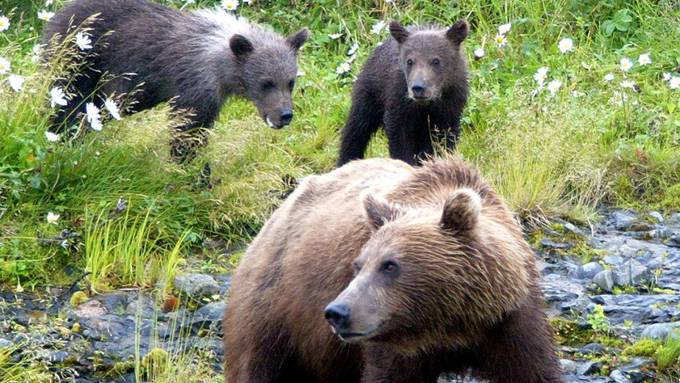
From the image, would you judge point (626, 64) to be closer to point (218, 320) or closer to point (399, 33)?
point (399, 33)

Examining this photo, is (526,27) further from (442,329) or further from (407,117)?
(442,329)

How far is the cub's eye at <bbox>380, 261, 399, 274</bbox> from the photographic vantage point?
437cm

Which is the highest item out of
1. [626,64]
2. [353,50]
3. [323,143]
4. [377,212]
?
[377,212]

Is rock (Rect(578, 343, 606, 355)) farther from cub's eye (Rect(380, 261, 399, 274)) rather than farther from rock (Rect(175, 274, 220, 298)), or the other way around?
cub's eye (Rect(380, 261, 399, 274))

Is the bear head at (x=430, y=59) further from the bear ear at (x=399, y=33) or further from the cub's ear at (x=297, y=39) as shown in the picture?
the cub's ear at (x=297, y=39)

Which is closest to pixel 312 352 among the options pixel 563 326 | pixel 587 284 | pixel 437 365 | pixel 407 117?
pixel 437 365

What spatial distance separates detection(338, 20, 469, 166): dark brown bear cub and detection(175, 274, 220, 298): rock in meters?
2.49

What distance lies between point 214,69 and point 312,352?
497cm

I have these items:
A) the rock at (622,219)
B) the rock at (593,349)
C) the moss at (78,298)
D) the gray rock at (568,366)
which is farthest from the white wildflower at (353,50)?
the gray rock at (568,366)

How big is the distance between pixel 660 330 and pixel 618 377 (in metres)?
0.48

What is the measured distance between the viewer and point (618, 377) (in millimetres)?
5930

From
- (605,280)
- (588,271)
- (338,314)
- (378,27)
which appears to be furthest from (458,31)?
(338,314)

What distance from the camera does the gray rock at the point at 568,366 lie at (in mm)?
6074

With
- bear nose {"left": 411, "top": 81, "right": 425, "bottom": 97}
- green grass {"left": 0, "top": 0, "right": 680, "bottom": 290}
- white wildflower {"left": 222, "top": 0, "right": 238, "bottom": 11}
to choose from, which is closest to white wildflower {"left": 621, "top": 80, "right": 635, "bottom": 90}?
green grass {"left": 0, "top": 0, "right": 680, "bottom": 290}
